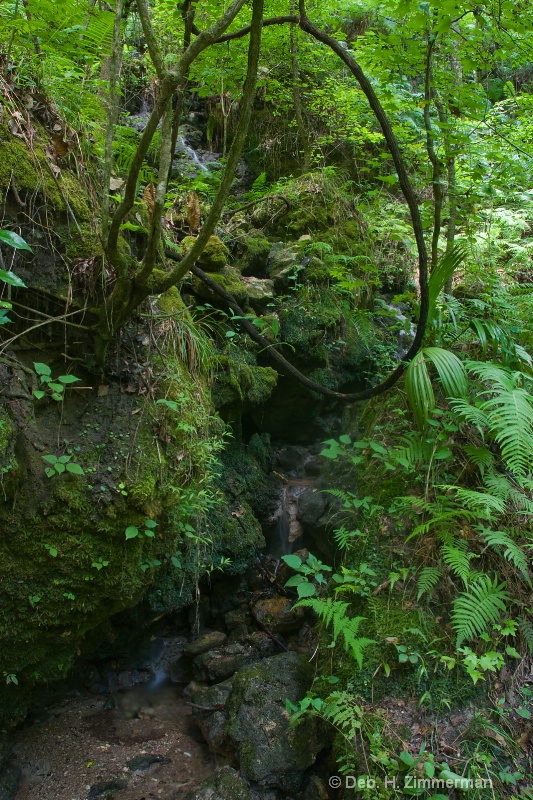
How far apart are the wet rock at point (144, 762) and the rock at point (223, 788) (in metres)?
0.48

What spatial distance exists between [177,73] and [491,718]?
3678 millimetres

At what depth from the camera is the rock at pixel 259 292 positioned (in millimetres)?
5398

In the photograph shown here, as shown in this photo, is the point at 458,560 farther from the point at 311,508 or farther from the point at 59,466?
the point at 311,508

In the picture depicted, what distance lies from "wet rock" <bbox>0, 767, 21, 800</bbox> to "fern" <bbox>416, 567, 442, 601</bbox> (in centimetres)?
280

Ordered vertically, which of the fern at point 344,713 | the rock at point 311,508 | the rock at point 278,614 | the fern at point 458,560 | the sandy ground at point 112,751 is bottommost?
the sandy ground at point 112,751

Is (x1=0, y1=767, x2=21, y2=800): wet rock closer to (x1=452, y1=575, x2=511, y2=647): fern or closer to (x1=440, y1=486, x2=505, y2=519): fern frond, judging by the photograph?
(x1=452, y1=575, x2=511, y2=647): fern

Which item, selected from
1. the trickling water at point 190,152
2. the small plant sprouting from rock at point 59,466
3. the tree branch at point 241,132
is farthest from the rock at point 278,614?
the trickling water at point 190,152

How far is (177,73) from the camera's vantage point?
85.2 inches

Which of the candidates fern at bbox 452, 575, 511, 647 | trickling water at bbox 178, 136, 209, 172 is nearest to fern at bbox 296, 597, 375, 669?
fern at bbox 452, 575, 511, 647

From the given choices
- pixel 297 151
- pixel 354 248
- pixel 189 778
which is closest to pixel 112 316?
pixel 189 778

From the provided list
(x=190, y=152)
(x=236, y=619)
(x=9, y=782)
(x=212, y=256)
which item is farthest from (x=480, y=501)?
(x=190, y=152)

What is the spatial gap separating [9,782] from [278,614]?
2358 mm

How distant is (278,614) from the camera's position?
15.1ft

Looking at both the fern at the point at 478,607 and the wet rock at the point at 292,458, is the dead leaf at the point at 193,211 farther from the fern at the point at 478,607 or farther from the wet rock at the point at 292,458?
the fern at the point at 478,607
